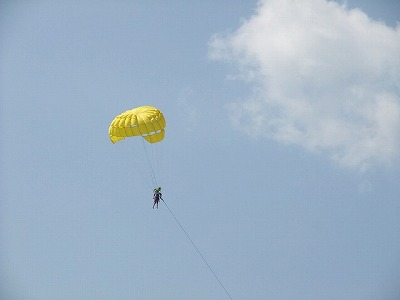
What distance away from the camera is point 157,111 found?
97.7m

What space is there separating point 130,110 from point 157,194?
8293mm

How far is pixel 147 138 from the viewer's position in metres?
97.4

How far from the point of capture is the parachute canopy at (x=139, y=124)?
3767 inches

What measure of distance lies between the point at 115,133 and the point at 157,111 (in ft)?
14.6

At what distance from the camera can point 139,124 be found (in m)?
95.6

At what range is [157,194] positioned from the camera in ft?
321

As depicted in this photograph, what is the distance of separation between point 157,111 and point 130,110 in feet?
9.48

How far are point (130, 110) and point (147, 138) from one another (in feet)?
11.4

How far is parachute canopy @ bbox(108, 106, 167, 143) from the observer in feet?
314

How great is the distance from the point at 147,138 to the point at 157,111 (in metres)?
2.66

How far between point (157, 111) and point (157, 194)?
7.64 m

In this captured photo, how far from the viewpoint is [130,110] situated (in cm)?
9900

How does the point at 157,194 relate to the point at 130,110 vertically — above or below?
below
